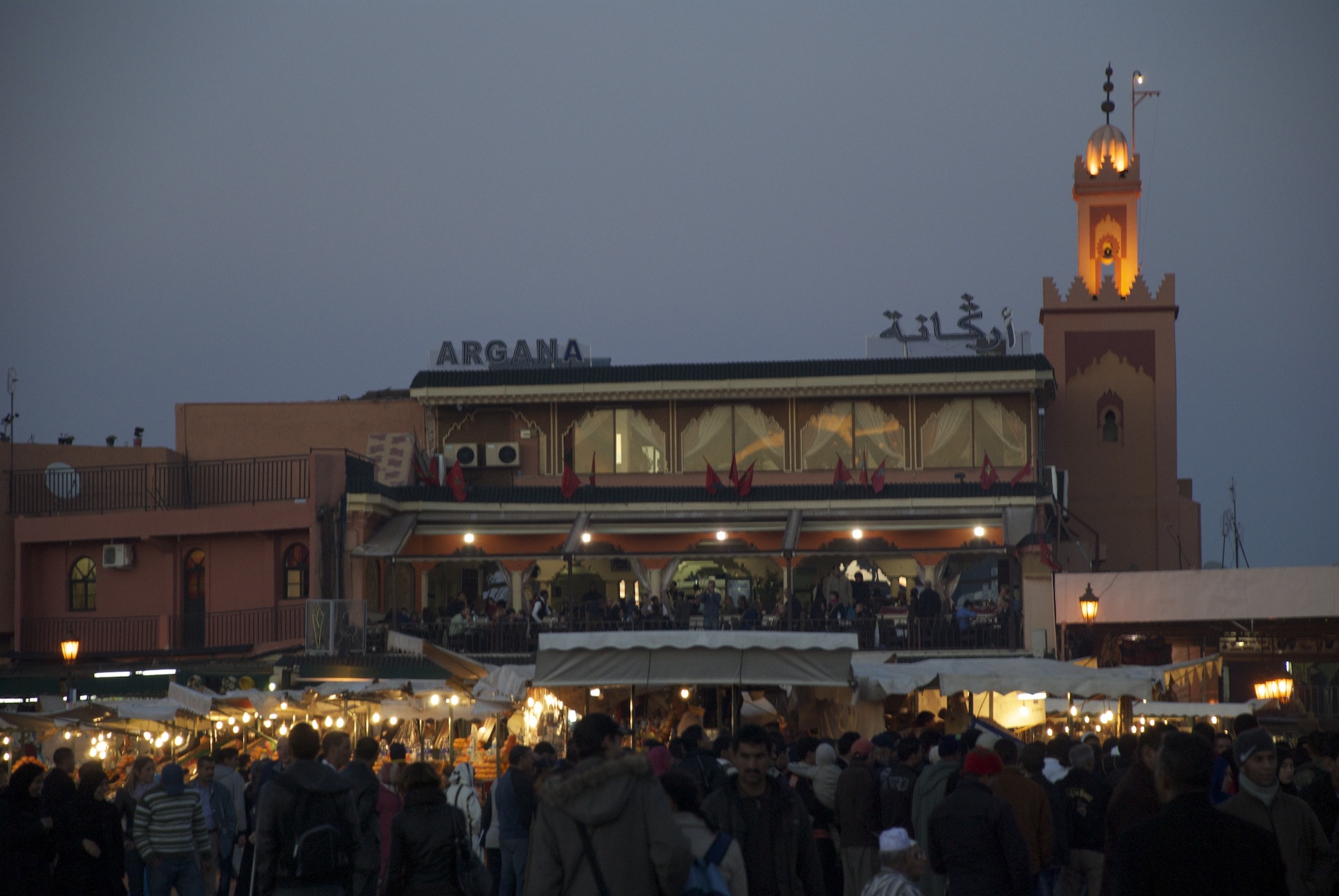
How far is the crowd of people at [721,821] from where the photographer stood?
6.63m

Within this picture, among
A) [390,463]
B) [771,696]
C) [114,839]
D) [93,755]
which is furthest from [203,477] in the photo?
[114,839]

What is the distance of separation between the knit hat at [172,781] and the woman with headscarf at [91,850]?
410mm

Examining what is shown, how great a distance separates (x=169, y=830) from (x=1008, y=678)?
10564 millimetres

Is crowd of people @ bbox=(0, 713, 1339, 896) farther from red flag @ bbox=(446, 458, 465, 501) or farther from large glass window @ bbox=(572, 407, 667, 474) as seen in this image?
large glass window @ bbox=(572, 407, 667, 474)

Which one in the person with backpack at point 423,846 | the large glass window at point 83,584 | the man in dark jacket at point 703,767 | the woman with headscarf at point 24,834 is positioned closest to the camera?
the person with backpack at point 423,846

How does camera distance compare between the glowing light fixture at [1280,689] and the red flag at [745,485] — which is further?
the red flag at [745,485]

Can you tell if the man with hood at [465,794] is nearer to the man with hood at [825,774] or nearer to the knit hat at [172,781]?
the knit hat at [172,781]

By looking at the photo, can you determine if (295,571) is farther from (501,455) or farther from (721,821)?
(721,821)

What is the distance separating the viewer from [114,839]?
12789 millimetres

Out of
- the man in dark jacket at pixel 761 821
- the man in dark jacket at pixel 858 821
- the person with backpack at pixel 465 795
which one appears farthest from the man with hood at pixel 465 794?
the man in dark jacket at pixel 761 821

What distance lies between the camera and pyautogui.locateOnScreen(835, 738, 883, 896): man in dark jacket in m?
12.0

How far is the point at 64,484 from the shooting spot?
126 ft

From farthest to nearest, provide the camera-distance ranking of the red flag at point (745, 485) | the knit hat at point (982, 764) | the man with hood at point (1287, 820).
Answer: the red flag at point (745, 485)
the knit hat at point (982, 764)
the man with hood at point (1287, 820)

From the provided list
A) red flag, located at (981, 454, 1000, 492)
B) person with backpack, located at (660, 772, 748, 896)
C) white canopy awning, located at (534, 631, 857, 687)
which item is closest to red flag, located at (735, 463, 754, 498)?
red flag, located at (981, 454, 1000, 492)
